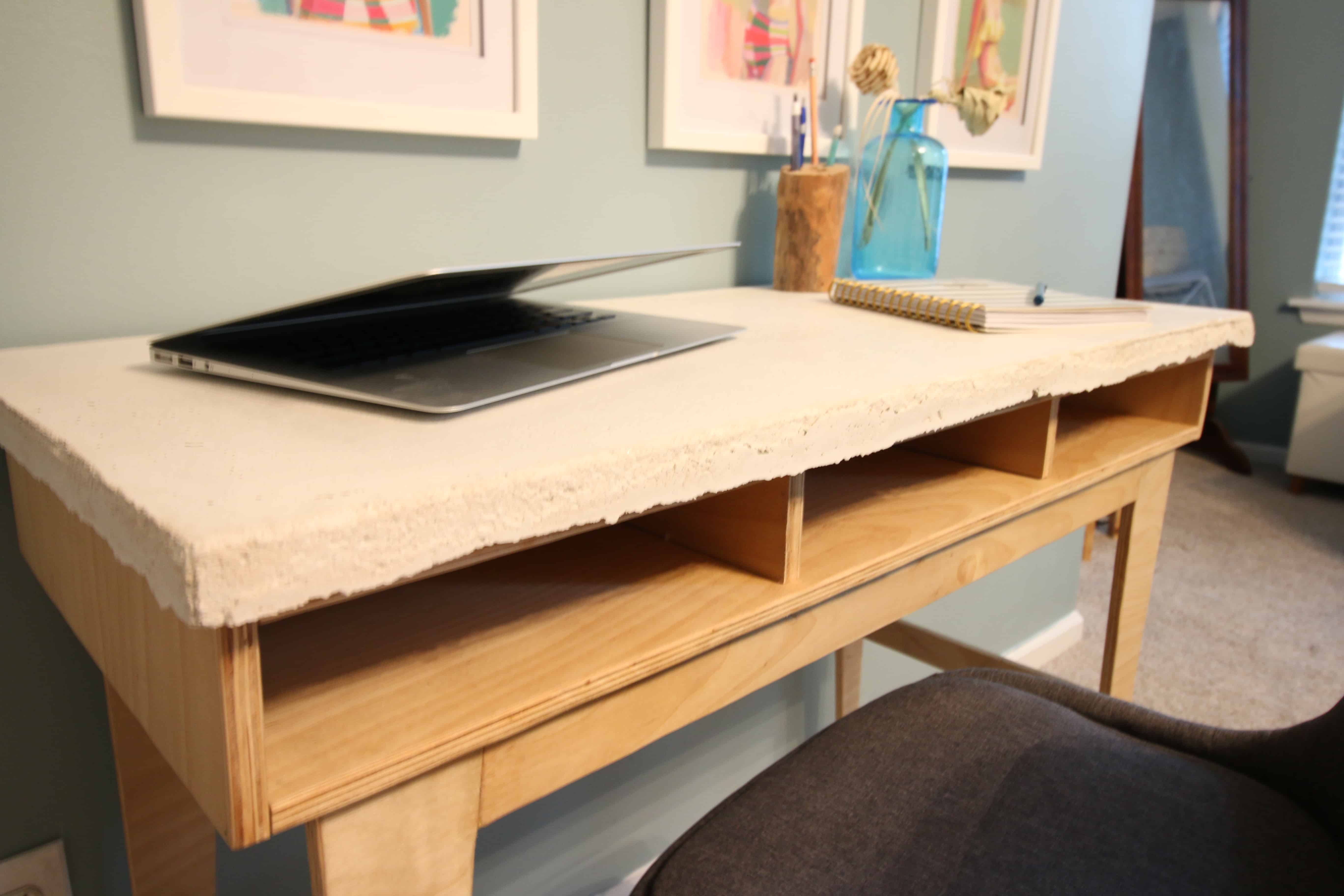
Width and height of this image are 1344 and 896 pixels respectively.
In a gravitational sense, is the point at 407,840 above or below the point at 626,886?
above

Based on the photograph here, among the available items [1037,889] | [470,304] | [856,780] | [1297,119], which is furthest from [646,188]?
[1297,119]

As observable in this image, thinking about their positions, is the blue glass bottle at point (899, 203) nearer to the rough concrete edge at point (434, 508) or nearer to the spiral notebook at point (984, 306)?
the spiral notebook at point (984, 306)

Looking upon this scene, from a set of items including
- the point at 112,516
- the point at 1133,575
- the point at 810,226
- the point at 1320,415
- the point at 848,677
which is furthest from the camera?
the point at 1320,415

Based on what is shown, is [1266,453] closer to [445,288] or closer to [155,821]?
[445,288]

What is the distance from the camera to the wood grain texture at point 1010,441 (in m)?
0.83

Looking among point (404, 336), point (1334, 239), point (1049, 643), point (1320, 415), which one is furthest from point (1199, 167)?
point (404, 336)

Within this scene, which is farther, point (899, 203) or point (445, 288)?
point (899, 203)

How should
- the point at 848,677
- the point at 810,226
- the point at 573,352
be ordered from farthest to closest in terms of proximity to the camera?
1. the point at 848,677
2. the point at 810,226
3. the point at 573,352

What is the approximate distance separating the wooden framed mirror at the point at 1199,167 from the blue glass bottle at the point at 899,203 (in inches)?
89.8

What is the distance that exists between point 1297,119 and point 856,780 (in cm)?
402

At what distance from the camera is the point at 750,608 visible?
0.57 m

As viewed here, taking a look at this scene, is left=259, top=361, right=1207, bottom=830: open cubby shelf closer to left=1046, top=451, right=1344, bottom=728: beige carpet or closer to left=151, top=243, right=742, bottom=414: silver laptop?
left=151, top=243, right=742, bottom=414: silver laptop

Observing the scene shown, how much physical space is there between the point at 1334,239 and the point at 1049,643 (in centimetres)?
270

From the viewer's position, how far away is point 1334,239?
3.51 metres
